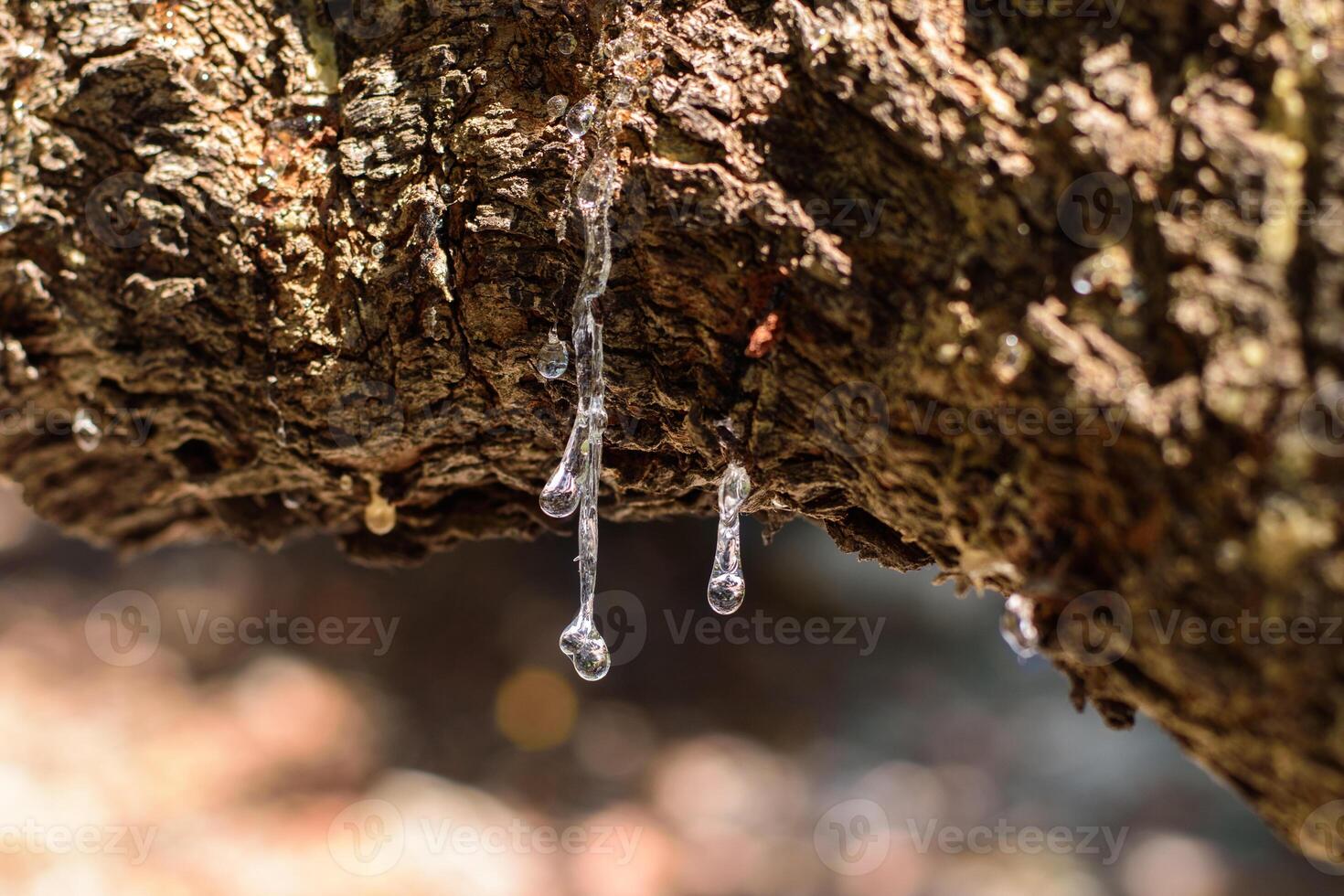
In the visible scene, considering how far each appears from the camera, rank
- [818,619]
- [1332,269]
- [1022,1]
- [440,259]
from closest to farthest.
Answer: [1332,269]
[1022,1]
[440,259]
[818,619]

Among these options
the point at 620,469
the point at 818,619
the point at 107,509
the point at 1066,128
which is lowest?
the point at 818,619

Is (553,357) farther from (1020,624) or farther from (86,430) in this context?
(86,430)

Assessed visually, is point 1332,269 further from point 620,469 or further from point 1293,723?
point 620,469

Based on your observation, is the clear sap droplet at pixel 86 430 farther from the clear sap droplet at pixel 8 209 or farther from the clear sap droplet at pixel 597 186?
the clear sap droplet at pixel 597 186

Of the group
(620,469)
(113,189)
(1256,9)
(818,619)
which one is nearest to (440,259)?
(620,469)

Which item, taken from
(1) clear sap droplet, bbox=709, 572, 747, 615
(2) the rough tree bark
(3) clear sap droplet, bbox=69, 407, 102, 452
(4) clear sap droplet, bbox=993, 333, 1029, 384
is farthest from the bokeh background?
(4) clear sap droplet, bbox=993, 333, 1029, 384

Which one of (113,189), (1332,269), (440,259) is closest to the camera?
(1332,269)
